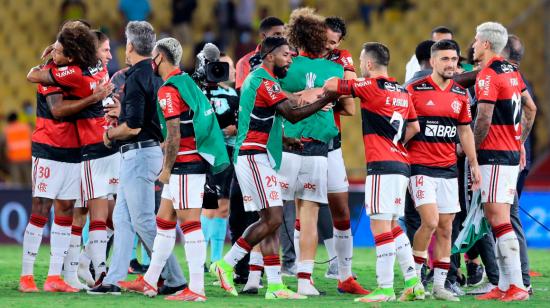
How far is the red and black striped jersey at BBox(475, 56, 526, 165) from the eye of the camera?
1039cm

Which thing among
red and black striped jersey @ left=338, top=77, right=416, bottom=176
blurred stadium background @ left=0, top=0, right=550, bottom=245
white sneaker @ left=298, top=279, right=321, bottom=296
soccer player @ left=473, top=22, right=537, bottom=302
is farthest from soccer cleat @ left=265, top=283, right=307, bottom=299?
blurred stadium background @ left=0, top=0, right=550, bottom=245

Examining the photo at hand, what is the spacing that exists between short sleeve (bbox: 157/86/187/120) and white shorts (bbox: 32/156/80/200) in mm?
1485

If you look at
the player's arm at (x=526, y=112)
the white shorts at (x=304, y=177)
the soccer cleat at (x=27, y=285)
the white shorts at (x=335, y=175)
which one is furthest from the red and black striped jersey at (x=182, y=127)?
the player's arm at (x=526, y=112)

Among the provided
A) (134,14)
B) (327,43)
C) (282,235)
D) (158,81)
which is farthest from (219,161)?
(134,14)

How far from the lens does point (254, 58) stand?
1136 cm

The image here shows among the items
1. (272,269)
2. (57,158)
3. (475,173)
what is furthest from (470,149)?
(57,158)

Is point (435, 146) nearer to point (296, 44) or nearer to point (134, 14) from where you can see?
point (296, 44)

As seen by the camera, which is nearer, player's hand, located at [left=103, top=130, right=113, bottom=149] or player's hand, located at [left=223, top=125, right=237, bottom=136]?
player's hand, located at [left=103, top=130, right=113, bottom=149]

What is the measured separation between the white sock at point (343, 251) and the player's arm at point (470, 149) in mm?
1382

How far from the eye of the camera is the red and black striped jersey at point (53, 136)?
1065 centimetres

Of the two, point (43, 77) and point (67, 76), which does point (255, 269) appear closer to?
point (67, 76)

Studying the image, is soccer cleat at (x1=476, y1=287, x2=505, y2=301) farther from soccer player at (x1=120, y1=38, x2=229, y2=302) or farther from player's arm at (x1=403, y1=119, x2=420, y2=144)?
soccer player at (x1=120, y1=38, x2=229, y2=302)

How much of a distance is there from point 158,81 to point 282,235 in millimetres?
2948

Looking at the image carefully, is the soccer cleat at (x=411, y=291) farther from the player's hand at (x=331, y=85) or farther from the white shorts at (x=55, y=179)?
the white shorts at (x=55, y=179)
